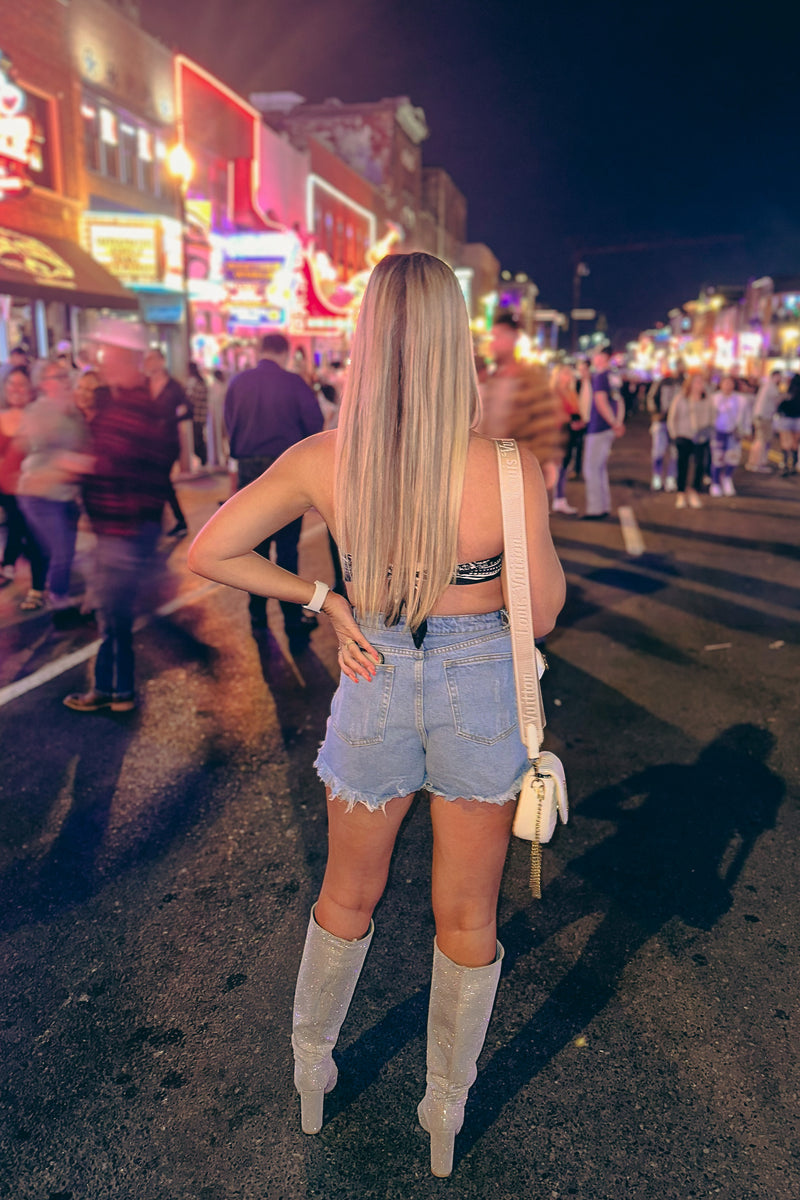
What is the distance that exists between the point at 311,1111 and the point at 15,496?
6.91 metres

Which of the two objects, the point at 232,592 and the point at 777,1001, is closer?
the point at 777,1001

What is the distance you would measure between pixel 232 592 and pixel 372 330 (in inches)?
256

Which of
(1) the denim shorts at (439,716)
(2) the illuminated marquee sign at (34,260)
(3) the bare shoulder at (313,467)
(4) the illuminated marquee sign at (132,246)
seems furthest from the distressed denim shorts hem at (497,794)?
(4) the illuminated marquee sign at (132,246)

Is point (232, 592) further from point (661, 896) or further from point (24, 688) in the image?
point (661, 896)

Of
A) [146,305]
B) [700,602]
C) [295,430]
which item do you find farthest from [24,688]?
[146,305]

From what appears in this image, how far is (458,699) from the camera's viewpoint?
6.56ft

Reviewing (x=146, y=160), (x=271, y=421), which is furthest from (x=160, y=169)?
(x=271, y=421)

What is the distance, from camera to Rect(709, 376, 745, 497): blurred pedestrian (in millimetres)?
14609

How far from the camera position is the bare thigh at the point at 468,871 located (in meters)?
2.08

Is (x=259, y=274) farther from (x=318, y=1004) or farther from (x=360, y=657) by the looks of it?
(x=318, y=1004)

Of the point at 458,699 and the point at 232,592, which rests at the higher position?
the point at 458,699

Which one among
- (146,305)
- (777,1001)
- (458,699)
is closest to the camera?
(458,699)

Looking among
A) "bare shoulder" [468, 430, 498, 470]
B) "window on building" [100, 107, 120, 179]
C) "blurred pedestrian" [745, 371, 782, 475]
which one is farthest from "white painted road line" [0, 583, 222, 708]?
"window on building" [100, 107, 120, 179]

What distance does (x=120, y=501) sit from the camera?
5.12 m
